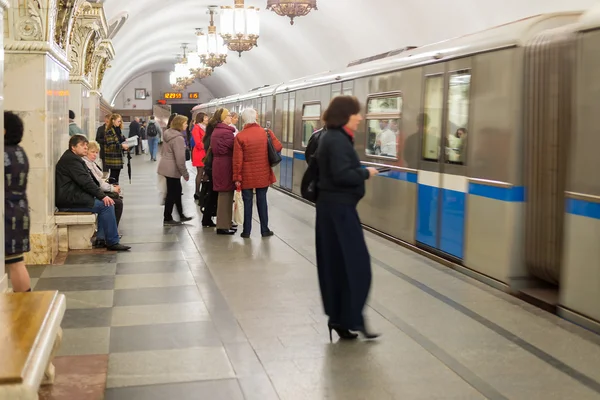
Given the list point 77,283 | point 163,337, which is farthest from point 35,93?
point 163,337

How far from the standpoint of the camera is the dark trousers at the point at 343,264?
5.10m

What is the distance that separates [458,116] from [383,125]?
2428mm

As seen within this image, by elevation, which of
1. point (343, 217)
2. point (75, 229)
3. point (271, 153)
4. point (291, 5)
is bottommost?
point (75, 229)

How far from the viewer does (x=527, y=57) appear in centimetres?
644

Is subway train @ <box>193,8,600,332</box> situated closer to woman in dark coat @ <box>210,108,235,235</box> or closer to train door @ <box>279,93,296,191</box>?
woman in dark coat @ <box>210,108,235,235</box>

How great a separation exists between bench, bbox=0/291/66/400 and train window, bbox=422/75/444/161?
4963 millimetres

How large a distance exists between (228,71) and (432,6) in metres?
22.3

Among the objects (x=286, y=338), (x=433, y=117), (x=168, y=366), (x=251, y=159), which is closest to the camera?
(x=168, y=366)

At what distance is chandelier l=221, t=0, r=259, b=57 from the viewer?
→ 14695 millimetres

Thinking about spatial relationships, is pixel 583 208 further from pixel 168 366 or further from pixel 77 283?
pixel 77 283

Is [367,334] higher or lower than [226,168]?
lower

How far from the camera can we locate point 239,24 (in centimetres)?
1473

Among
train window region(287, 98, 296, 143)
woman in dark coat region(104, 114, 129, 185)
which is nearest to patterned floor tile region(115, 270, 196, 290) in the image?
woman in dark coat region(104, 114, 129, 185)

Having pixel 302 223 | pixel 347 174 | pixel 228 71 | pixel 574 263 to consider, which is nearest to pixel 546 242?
pixel 574 263
